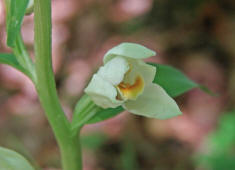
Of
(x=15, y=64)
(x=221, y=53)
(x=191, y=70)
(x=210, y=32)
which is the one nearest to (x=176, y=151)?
(x=191, y=70)

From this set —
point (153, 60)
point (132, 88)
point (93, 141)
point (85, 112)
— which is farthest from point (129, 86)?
point (153, 60)

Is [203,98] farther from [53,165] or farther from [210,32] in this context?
[53,165]

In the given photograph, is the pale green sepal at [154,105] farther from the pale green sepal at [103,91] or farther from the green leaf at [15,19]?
the green leaf at [15,19]

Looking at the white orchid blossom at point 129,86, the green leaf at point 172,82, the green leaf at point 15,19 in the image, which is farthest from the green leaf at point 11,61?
the green leaf at point 172,82

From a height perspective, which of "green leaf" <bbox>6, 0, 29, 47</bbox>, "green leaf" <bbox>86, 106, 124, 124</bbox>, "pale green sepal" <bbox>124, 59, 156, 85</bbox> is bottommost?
"green leaf" <bbox>86, 106, 124, 124</bbox>

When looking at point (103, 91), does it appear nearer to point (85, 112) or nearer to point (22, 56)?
point (85, 112)

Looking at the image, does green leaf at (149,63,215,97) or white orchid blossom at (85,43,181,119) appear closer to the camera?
white orchid blossom at (85,43,181,119)

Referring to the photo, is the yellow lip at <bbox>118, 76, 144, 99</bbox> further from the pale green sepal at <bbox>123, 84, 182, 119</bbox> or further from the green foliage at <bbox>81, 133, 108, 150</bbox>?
the green foliage at <bbox>81, 133, 108, 150</bbox>

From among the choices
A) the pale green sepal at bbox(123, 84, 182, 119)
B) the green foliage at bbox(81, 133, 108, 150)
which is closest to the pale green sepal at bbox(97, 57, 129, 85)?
the pale green sepal at bbox(123, 84, 182, 119)
